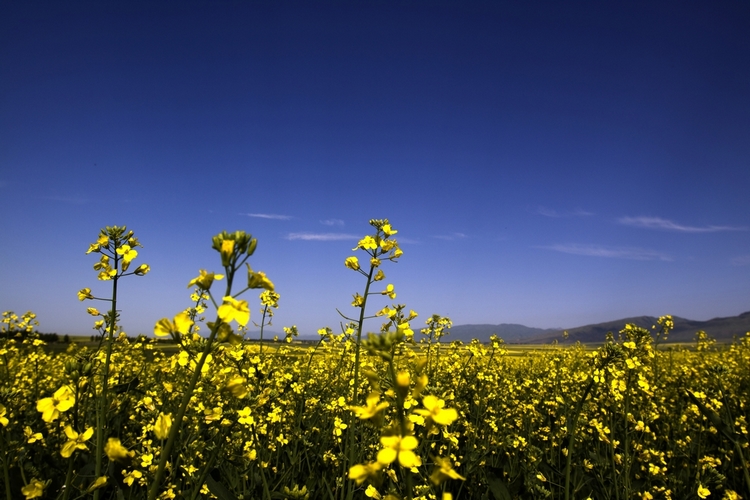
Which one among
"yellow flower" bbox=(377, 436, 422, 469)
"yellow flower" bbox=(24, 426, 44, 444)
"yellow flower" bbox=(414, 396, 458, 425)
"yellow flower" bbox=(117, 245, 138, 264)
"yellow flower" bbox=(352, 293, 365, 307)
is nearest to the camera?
"yellow flower" bbox=(377, 436, 422, 469)

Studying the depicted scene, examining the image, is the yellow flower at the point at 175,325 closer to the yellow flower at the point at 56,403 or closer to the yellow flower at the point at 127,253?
the yellow flower at the point at 56,403

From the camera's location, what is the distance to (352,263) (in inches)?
124

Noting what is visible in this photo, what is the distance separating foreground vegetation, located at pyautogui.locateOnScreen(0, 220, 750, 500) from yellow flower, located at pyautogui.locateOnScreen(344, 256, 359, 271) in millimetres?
10

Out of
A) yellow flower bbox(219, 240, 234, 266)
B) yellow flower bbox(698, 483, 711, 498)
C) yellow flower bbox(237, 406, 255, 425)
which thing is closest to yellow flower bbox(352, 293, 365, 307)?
yellow flower bbox(237, 406, 255, 425)

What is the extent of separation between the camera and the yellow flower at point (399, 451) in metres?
1.08

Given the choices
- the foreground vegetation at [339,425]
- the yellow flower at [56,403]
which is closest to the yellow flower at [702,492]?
the foreground vegetation at [339,425]

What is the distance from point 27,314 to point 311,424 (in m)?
4.15

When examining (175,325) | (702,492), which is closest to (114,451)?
(175,325)

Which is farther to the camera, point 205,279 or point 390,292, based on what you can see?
point 390,292

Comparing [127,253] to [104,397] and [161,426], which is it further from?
[161,426]

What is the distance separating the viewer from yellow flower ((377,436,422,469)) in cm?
108

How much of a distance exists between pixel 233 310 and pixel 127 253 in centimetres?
160

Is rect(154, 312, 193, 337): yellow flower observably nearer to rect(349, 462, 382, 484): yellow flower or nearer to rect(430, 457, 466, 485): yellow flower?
rect(349, 462, 382, 484): yellow flower

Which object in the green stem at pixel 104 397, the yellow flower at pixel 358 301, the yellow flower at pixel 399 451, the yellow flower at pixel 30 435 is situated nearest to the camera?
the yellow flower at pixel 399 451
